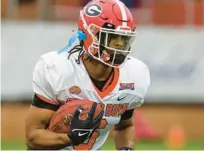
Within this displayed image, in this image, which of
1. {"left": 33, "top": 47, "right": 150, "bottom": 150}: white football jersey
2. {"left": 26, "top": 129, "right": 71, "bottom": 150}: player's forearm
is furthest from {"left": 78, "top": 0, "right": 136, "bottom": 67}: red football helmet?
{"left": 26, "top": 129, "right": 71, "bottom": 150}: player's forearm

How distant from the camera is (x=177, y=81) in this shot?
1274 cm

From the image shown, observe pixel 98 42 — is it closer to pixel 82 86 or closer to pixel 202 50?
pixel 82 86

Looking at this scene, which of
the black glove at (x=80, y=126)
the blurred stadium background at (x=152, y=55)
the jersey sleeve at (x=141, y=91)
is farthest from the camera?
the blurred stadium background at (x=152, y=55)

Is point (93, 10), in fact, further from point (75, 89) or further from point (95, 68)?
point (75, 89)

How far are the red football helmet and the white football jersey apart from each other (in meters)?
0.14

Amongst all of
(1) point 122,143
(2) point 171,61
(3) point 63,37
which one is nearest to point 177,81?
(2) point 171,61

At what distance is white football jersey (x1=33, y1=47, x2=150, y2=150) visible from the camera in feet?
16.4

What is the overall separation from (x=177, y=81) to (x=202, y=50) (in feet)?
1.91

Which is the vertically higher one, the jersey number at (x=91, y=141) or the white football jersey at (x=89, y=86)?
the white football jersey at (x=89, y=86)

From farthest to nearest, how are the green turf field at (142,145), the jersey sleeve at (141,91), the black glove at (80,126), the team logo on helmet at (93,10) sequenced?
the green turf field at (142,145) < the jersey sleeve at (141,91) < the team logo on helmet at (93,10) < the black glove at (80,126)

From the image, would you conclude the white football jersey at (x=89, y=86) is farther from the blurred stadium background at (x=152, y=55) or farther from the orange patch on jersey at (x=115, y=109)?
the blurred stadium background at (x=152, y=55)

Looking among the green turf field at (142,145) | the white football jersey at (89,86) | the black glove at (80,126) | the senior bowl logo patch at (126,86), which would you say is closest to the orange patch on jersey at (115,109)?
the white football jersey at (89,86)

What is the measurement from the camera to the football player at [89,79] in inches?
197

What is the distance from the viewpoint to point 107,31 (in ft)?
16.4
